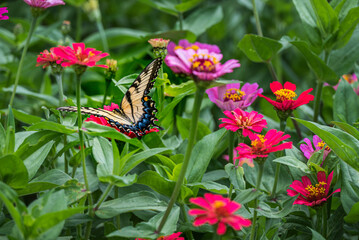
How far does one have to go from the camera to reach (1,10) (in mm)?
605

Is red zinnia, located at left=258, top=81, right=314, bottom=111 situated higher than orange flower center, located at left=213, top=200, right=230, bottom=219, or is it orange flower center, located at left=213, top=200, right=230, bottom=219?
red zinnia, located at left=258, top=81, right=314, bottom=111

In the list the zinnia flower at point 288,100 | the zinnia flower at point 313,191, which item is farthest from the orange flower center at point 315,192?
the zinnia flower at point 288,100

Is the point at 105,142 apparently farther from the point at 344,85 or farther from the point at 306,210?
the point at 344,85

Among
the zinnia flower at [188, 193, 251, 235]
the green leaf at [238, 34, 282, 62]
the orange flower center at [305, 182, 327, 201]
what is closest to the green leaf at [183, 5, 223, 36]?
the green leaf at [238, 34, 282, 62]

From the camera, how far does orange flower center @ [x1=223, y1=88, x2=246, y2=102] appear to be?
27.2 inches

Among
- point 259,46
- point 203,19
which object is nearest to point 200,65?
point 259,46

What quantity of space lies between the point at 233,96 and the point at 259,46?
0.67 ft

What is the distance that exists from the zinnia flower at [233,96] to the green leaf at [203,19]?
48 cm

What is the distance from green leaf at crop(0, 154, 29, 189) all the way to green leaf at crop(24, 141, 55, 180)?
1.1 inches

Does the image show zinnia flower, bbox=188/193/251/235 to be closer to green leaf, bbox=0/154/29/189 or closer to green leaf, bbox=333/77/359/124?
green leaf, bbox=0/154/29/189

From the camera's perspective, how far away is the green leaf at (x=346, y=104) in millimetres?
792

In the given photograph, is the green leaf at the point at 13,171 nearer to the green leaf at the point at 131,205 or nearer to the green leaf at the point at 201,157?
the green leaf at the point at 131,205

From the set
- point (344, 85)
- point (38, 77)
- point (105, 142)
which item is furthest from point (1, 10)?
point (38, 77)

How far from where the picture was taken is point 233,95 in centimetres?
69
